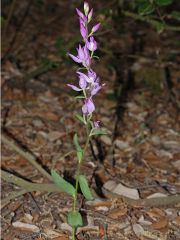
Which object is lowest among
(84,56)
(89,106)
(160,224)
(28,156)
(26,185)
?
(160,224)

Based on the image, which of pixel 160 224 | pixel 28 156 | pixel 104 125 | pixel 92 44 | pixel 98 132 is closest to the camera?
pixel 92 44

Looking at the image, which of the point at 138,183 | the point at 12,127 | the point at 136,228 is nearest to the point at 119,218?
the point at 136,228

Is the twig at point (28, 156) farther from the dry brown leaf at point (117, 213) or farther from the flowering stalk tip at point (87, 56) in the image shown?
the flowering stalk tip at point (87, 56)

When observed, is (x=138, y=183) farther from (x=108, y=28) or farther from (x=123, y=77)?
(x=123, y=77)

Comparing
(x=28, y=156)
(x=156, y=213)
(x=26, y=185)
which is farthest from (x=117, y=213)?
(x=28, y=156)

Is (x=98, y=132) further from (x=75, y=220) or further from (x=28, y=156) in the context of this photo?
(x=28, y=156)

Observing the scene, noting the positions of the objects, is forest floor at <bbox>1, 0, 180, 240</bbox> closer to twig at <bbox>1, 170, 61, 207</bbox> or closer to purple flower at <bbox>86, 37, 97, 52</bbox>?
twig at <bbox>1, 170, 61, 207</bbox>

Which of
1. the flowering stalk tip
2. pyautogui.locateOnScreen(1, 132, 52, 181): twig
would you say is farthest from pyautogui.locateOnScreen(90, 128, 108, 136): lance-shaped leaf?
pyautogui.locateOnScreen(1, 132, 52, 181): twig

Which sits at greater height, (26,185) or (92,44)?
(92,44)
